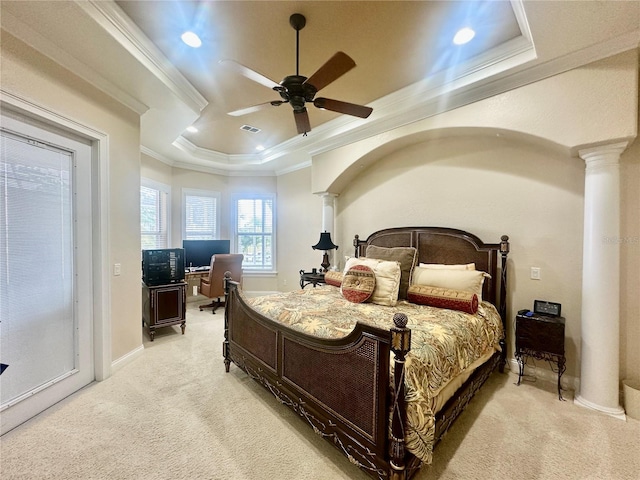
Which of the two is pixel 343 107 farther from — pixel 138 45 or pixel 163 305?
pixel 163 305

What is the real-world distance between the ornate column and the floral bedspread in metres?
0.68

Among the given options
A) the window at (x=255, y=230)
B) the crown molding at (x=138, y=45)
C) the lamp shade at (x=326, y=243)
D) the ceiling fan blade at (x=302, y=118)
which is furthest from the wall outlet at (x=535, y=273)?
the window at (x=255, y=230)

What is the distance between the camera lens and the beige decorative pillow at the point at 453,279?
2.72 meters

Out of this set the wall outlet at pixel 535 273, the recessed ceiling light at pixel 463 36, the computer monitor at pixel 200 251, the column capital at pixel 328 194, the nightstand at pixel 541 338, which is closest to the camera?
the recessed ceiling light at pixel 463 36

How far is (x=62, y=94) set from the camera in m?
2.32

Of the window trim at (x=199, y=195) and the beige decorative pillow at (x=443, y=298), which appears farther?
the window trim at (x=199, y=195)

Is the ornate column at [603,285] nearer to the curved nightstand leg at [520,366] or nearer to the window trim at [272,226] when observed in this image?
the curved nightstand leg at [520,366]

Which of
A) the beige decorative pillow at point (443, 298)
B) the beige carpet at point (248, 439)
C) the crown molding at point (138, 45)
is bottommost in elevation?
the beige carpet at point (248, 439)

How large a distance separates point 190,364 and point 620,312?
4.23 metres

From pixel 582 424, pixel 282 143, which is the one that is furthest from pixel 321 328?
pixel 282 143

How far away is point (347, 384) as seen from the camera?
1.63 meters

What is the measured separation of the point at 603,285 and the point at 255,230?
569 cm

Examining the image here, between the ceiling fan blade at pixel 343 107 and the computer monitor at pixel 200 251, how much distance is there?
4172mm

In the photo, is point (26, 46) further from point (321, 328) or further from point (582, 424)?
point (582, 424)
